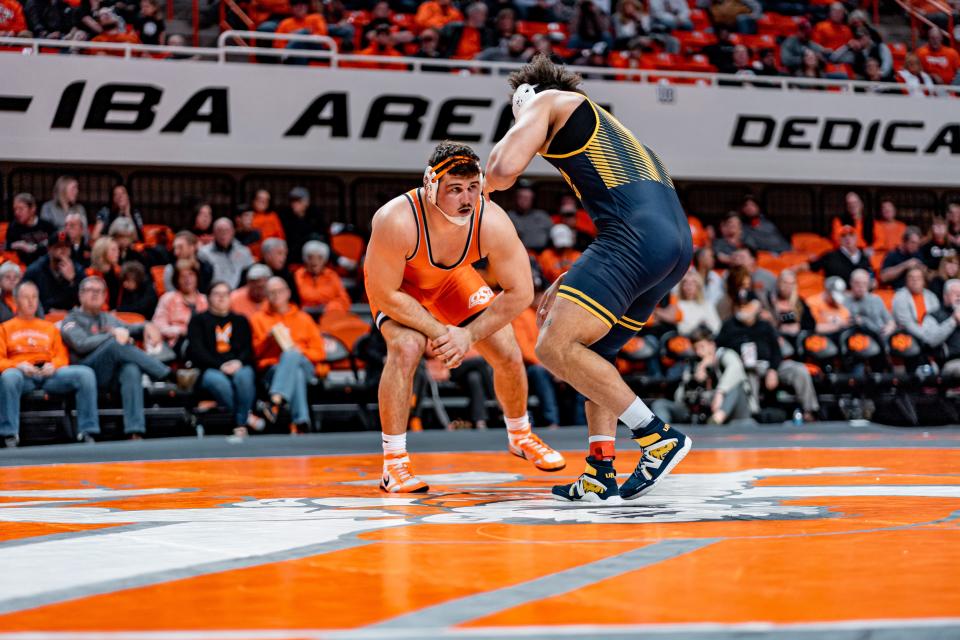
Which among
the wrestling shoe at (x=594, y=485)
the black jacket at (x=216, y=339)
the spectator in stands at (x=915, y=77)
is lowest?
the black jacket at (x=216, y=339)

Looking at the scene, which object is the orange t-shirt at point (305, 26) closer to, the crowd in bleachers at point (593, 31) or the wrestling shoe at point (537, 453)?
the crowd in bleachers at point (593, 31)

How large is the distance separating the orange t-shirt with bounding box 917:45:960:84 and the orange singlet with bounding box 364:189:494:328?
11231mm

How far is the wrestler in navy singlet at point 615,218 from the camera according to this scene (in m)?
3.92

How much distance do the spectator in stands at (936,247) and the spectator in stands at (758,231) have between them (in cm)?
139

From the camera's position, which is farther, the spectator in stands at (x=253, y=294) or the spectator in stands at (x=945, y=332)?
the spectator in stands at (x=945, y=332)

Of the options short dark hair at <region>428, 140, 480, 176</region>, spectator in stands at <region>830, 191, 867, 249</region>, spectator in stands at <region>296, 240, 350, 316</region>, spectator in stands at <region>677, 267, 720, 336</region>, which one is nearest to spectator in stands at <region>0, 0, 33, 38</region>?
spectator in stands at <region>296, 240, 350, 316</region>

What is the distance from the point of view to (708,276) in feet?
35.3

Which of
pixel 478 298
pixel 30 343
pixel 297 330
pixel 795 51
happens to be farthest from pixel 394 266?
pixel 795 51

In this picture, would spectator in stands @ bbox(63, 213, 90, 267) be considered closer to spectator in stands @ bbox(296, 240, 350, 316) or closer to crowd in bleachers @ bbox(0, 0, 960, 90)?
spectator in stands @ bbox(296, 240, 350, 316)

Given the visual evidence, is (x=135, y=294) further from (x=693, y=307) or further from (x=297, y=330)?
(x=693, y=307)

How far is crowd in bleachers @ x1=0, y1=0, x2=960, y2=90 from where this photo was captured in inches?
441

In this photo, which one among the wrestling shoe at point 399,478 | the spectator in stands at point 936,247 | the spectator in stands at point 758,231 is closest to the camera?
the wrestling shoe at point 399,478

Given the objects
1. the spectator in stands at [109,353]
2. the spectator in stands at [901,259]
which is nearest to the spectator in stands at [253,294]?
the spectator in stands at [109,353]

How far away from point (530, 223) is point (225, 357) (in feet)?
11.8
